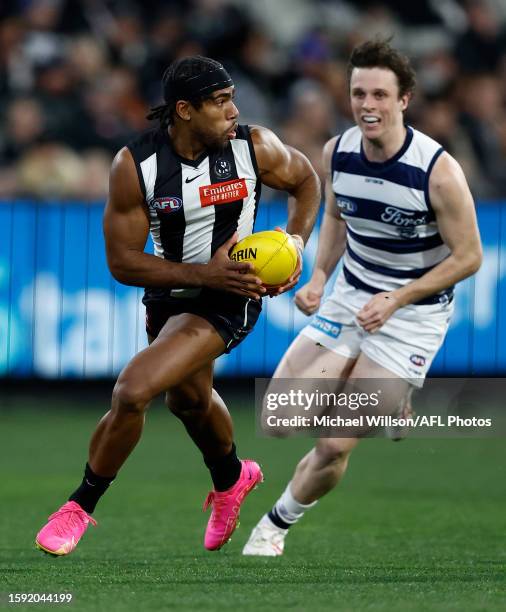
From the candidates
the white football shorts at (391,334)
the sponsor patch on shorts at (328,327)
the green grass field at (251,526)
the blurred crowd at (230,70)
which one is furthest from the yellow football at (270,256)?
the blurred crowd at (230,70)

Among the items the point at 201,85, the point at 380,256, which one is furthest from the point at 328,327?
the point at 201,85

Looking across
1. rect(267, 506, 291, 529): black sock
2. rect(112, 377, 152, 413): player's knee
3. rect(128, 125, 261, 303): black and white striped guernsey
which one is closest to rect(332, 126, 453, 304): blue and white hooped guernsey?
rect(128, 125, 261, 303): black and white striped guernsey

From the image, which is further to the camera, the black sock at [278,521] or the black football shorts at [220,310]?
the black sock at [278,521]

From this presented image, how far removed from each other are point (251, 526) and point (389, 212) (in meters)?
2.22

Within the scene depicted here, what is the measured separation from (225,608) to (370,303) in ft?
6.77

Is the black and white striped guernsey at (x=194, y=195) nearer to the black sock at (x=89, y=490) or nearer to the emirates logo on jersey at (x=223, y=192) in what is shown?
the emirates logo on jersey at (x=223, y=192)

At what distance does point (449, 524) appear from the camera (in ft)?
26.9

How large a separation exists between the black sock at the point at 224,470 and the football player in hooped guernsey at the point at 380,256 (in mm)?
337

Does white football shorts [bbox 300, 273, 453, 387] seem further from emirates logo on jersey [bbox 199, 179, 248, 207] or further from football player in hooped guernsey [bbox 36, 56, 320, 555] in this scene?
emirates logo on jersey [bbox 199, 179, 248, 207]

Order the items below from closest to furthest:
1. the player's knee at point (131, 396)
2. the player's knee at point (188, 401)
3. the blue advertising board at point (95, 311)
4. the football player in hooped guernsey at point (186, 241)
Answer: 1. the player's knee at point (131, 396)
2. the football player in hooped guernsey at point (186, 241)
3. the player's knee at point (188, 401)
4. the blue advertising board at point (95, 311)

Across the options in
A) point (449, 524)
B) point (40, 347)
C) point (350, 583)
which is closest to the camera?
point (350, 583)

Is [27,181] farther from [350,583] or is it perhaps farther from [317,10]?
[350,583]

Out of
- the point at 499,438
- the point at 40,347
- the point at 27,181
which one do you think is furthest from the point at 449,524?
the point at 27,181

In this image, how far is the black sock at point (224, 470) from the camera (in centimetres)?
711
